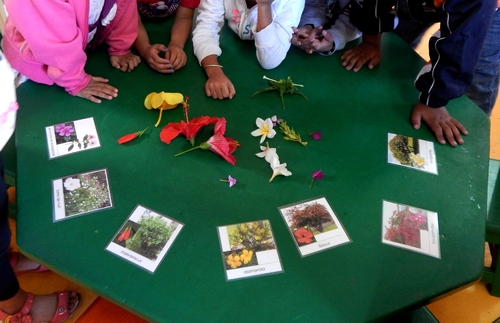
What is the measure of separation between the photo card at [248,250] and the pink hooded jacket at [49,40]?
0.67 metres

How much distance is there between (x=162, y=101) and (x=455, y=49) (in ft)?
2.68

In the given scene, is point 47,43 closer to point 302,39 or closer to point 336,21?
point 302,39

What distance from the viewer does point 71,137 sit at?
106cm

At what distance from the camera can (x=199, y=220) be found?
0.90 metres

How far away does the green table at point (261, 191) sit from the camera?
791 millimetres

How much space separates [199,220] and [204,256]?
0.30 feet

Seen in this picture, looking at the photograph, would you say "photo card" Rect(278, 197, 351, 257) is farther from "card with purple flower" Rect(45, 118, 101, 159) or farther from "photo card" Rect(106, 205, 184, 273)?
"card with purple flower" Rect(45, 118, 101, 159)

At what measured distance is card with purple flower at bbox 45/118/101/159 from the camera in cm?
103

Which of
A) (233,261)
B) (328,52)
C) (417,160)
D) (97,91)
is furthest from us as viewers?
(328,52)

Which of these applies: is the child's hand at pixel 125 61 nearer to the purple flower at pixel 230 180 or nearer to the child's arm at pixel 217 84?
the child's arm at pixel 217 84

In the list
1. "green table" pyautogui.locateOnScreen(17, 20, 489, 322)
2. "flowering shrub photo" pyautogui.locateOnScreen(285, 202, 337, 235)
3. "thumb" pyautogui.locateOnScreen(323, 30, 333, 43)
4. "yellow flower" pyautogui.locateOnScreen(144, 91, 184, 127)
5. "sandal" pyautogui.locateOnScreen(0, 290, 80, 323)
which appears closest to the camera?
"green table" pyautogui.locateOnScreen(17, 20, 489, 322)

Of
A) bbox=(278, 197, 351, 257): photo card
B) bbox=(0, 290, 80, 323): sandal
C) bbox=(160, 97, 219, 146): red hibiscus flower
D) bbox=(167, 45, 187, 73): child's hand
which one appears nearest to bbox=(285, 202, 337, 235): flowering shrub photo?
bbox=(278, 197, 351, 257): photo card

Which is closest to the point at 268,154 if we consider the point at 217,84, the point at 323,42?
the point at 217,84

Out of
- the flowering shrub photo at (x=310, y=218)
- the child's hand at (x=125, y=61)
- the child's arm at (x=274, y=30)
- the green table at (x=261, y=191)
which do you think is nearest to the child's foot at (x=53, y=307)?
the green table at (x=261, y=191)
